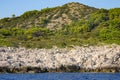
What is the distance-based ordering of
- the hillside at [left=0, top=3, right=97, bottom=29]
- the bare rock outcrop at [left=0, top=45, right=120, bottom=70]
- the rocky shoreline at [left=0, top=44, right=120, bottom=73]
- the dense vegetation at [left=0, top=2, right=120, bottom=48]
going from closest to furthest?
the rocky shoreline at [left=0, top=44, right=120, bottom=73], the bare rock outcrop at [left=0, top=45, right=120, bottom=70], the dense vegetation at [left=0, top=2, right=120, bottom=48], the hillside at [left=0, top=3, right=97, bottom=29]

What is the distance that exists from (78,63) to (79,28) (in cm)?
5742

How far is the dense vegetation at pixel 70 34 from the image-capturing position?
80125mm

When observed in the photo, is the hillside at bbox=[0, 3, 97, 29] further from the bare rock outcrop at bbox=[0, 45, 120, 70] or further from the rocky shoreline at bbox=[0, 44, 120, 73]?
the rocky shoreline at bbox=[0, 44, 120, 73]

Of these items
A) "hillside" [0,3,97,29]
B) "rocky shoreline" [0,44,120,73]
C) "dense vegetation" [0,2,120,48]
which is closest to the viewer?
"rocky shoreline" [0,44,120,73]

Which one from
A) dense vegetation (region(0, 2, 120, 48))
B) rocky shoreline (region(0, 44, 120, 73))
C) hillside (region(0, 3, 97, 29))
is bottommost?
rocky shoreline (region(0, 44, 120, 73))

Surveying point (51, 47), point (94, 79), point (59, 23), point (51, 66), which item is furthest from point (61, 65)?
point (59, 23)

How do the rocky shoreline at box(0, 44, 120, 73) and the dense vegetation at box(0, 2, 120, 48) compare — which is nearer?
the rocky shoreline at box(0, 44, 120, 73)

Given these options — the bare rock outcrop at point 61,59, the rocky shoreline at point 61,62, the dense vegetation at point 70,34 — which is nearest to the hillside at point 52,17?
the dense vegetation at point 70,34

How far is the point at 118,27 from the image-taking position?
104750 mm

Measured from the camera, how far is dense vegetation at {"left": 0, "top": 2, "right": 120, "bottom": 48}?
8012cm

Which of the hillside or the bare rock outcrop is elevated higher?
the hillside

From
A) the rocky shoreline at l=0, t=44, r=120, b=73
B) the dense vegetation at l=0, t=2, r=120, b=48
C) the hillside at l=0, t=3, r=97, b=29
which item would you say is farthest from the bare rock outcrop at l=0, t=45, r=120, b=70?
the hillside at l=0, t=3, r=97, b=29

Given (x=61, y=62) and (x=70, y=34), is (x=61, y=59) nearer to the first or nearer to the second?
(x=61, y=62)

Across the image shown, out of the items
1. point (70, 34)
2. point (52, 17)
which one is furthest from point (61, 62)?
point (52, 17)
